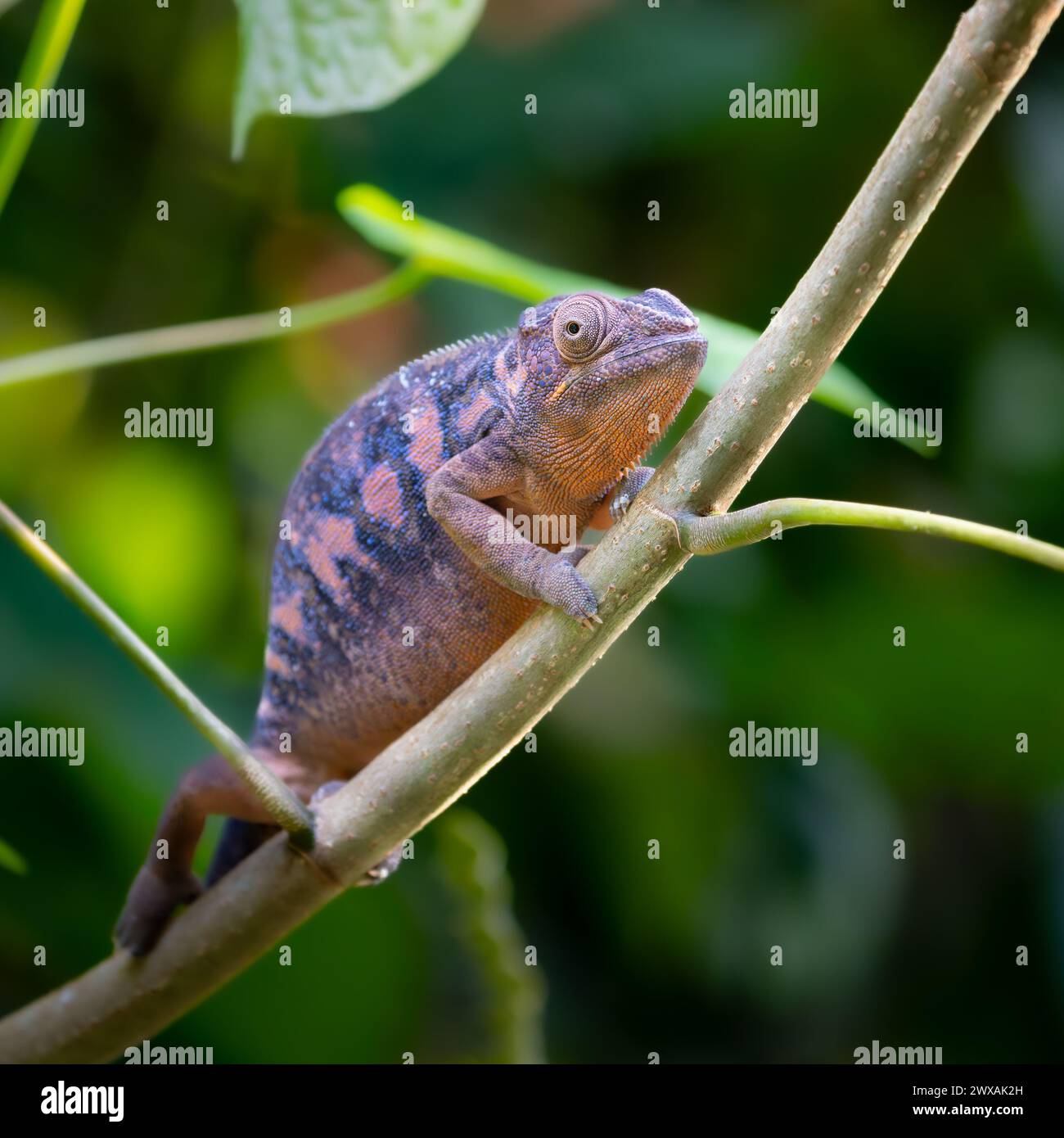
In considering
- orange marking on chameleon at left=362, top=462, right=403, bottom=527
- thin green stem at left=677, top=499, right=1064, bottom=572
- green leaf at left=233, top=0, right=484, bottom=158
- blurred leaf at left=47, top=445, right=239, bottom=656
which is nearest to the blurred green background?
blurred leaf at left=47, top=445, right=239, bottom=656

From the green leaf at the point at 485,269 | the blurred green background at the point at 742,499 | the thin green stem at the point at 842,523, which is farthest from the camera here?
the blurred green background at the point at 742,499

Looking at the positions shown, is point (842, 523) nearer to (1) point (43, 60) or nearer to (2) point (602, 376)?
(2) point (602, 376)

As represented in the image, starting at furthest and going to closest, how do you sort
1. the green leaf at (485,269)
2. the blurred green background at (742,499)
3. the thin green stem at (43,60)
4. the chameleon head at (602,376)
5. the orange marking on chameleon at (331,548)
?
1. the blurred green background at (742,499)
2. the orange marking on chameleon at (331,548)
3. the green leaf at (485,269)
4. the chameleon head at (602,376)
5. the thin green stem at (43,60)

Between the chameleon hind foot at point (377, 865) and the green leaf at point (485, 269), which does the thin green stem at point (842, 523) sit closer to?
the green leaf at point (485, 269)

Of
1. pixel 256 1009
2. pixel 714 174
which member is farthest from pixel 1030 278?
pixel 256 1009

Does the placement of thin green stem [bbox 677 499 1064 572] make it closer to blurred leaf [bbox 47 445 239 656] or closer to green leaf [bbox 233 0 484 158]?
green leaf [bbox 233 0 484 158]

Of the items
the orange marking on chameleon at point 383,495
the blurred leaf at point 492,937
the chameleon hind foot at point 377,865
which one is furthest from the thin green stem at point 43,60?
the blurred leaf at point 492,937

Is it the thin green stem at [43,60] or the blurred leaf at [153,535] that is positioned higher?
the thin green stem at [43,60]
